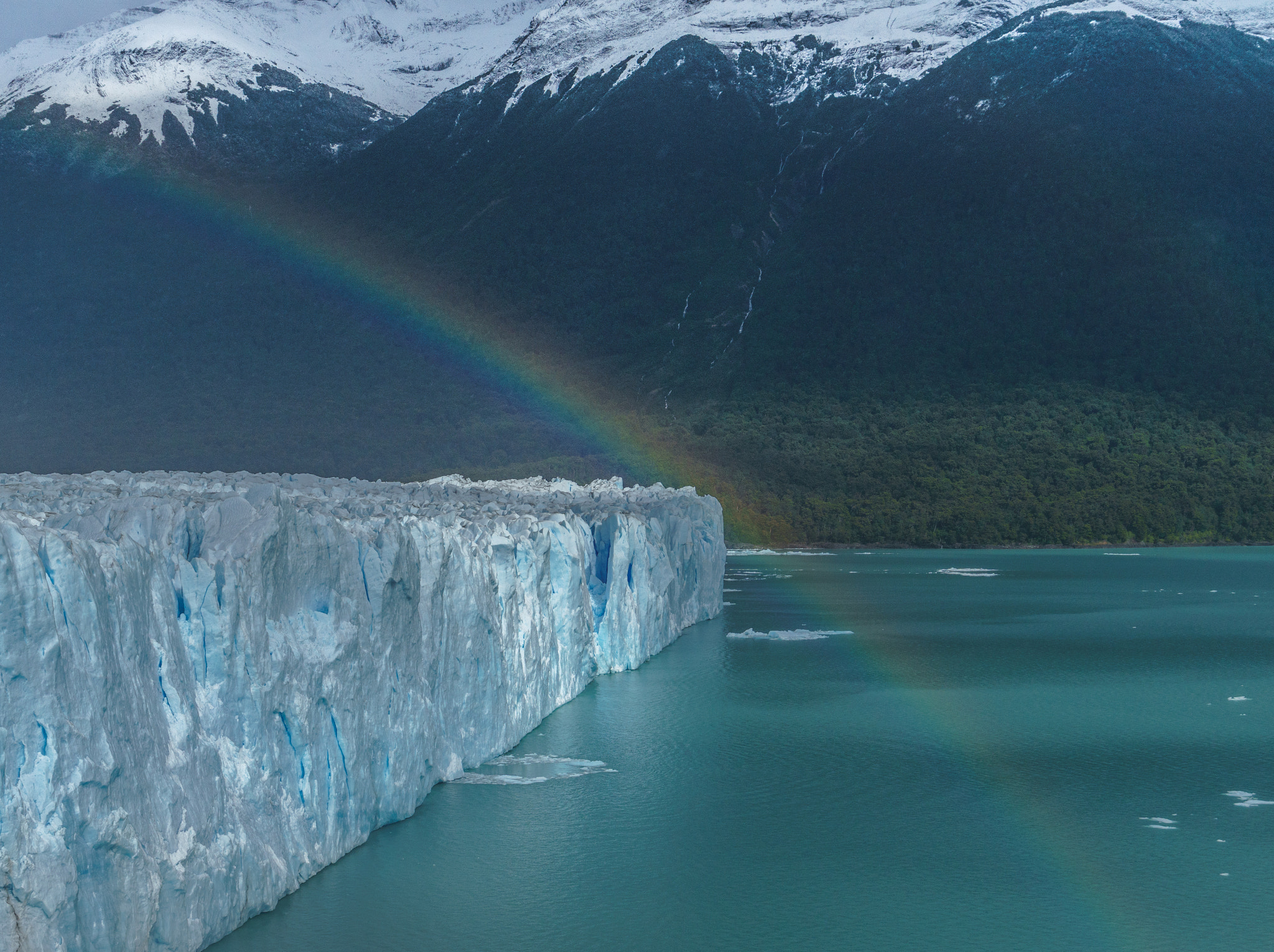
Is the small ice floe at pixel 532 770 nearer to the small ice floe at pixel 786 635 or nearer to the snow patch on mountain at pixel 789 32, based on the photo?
the small ice floe at pixel 786 635

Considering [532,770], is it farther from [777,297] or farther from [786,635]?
[777,297]

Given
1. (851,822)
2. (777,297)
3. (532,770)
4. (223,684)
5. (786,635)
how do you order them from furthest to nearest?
(777,297) < (786,635) < (532,770) < (851,822) < (223,684)

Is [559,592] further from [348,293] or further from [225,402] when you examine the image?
[348,293]

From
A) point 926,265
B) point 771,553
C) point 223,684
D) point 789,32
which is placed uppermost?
point 789,32

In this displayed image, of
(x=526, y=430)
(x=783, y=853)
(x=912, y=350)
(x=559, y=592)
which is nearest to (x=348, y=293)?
(x=526, y=430)

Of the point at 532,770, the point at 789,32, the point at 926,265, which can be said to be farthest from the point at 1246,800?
the point at 789,32

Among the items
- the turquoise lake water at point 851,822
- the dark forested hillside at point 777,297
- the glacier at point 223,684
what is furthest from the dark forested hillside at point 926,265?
the glacier at point 223,684

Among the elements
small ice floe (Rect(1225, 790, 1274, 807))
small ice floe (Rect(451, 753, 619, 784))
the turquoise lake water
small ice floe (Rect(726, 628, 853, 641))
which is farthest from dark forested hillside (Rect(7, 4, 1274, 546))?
small ice floe (Rect(1225, 790, 1274, 807))
